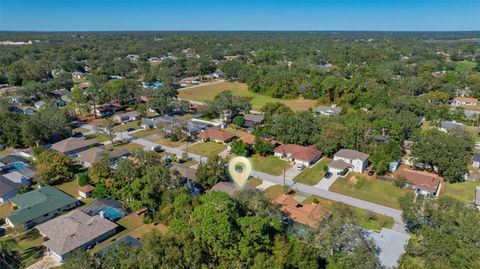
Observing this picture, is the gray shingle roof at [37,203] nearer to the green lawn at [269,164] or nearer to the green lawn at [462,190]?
the green lawn at [269,164]

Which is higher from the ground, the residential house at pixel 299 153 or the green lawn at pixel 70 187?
the residential house at pixel 299 153

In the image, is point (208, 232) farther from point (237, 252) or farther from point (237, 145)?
point (237, 145)

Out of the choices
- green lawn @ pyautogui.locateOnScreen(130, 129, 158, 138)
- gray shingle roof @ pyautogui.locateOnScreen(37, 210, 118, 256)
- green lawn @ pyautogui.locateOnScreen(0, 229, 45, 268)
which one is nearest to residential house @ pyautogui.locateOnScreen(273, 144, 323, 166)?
green lawn @ pyautogui.locateOnScreen(130, 129, 158, 138)

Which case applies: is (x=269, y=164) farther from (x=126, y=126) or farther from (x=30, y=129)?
(x=30, y=129)

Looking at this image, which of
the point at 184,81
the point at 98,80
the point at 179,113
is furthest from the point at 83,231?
the point at 184,81

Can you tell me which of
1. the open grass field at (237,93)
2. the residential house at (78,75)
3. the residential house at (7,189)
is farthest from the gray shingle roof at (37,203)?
the residential house at (78,75)

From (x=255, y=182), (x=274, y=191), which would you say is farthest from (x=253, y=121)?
(x=274, y=191)
